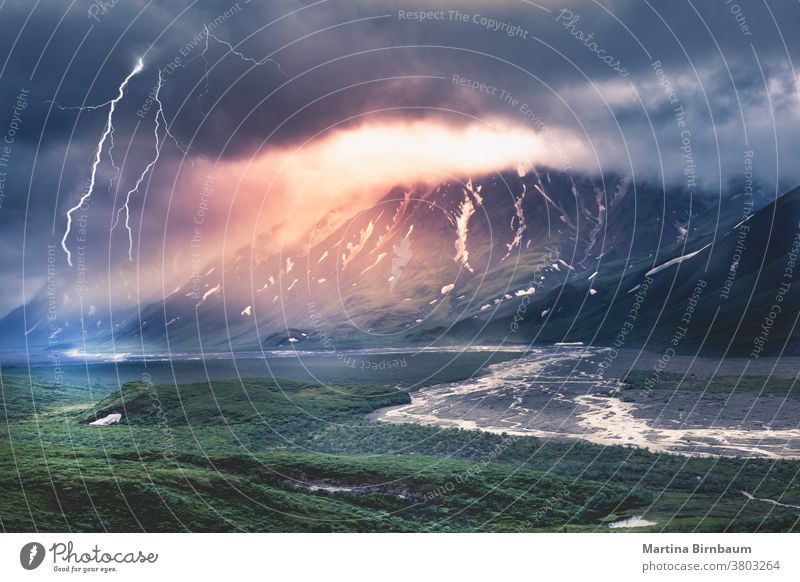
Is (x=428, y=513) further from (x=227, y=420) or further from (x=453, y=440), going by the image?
(x=227, y=420)

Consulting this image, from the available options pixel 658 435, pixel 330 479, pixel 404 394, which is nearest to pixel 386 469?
pixel 330 479

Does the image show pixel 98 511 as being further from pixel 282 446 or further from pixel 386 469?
pixel 282 446

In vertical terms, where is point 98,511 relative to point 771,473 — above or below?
above

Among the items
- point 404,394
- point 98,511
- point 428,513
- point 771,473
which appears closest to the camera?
point 98,511

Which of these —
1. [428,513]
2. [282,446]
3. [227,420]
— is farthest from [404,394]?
[428,513]

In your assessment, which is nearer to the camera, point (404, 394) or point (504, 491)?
point (504, 491)

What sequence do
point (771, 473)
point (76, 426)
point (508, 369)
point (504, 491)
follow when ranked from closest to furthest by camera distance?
point (504, 491)
point (771, 473)
point (76, 426)
point (508, 369)
